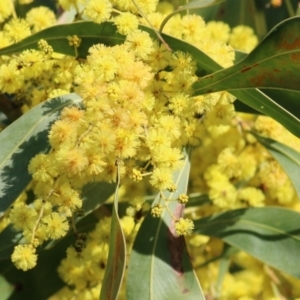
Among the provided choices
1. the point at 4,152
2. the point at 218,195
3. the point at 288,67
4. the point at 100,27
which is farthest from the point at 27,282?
the point at 288,67

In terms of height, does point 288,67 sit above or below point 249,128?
above

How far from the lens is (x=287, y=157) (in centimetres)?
161

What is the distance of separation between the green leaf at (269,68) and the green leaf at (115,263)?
29 cm

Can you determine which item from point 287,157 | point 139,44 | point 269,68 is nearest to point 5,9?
point 139,44

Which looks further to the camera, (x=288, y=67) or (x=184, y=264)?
(x=184, y=264)

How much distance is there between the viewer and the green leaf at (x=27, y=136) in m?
1.39

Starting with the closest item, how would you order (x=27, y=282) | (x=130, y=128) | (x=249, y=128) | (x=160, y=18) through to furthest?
(x=130, y=128), (x=160, y=18), (x=27, y=282), (x=249, y=128)

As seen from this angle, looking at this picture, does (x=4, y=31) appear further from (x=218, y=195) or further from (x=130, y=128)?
(x=218, y=195)

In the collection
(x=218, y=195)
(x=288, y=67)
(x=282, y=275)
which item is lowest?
(x=282, y=275)

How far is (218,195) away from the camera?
1671 mm

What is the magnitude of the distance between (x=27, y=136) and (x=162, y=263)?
1.35ft

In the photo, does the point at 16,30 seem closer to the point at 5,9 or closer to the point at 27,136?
the point at 5,9

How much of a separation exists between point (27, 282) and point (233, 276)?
24.5 inches

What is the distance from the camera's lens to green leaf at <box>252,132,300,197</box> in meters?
1.59
